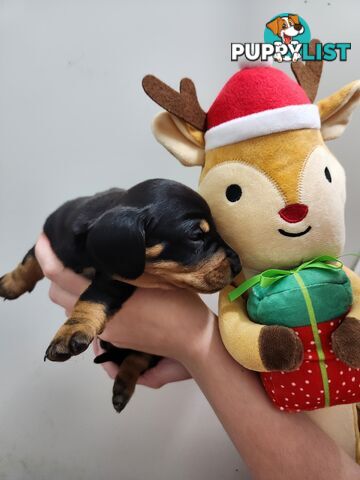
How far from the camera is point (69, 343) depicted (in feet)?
2.29

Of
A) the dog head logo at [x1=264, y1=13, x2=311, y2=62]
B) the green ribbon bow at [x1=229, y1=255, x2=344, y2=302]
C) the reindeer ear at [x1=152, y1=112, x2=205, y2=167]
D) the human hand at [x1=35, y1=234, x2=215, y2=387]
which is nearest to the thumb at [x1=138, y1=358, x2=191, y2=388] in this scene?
the human hand at [x1=35, y1=234, x2=215, y2=387]

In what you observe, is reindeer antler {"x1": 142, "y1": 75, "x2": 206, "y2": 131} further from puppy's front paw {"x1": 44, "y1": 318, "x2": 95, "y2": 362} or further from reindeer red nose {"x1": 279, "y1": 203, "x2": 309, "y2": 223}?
puppy's front paw {"x1": 44, "y1": 318, "x2": 95, "y2": 362}

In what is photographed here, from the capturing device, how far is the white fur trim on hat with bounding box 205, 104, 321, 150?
704mm

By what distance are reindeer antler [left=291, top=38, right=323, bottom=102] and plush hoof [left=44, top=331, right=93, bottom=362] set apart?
629 mm

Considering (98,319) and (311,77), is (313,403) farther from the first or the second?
(311,77)

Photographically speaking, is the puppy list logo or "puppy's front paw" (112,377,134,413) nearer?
the puppy list logo

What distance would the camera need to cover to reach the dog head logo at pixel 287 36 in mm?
987

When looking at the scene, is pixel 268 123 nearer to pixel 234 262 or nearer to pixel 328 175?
pixel 328 175

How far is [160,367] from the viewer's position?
1.12 meters

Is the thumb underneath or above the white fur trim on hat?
underneath

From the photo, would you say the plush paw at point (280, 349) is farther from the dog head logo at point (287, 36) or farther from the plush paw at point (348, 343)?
the dog head logo at point (287, 36)

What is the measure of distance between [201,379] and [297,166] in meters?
0.43

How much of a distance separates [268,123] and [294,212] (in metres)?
0.15

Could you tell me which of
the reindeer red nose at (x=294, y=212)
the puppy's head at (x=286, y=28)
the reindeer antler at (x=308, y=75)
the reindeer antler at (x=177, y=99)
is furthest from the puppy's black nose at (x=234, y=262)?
the puppy's head at (x=286, y=28)
